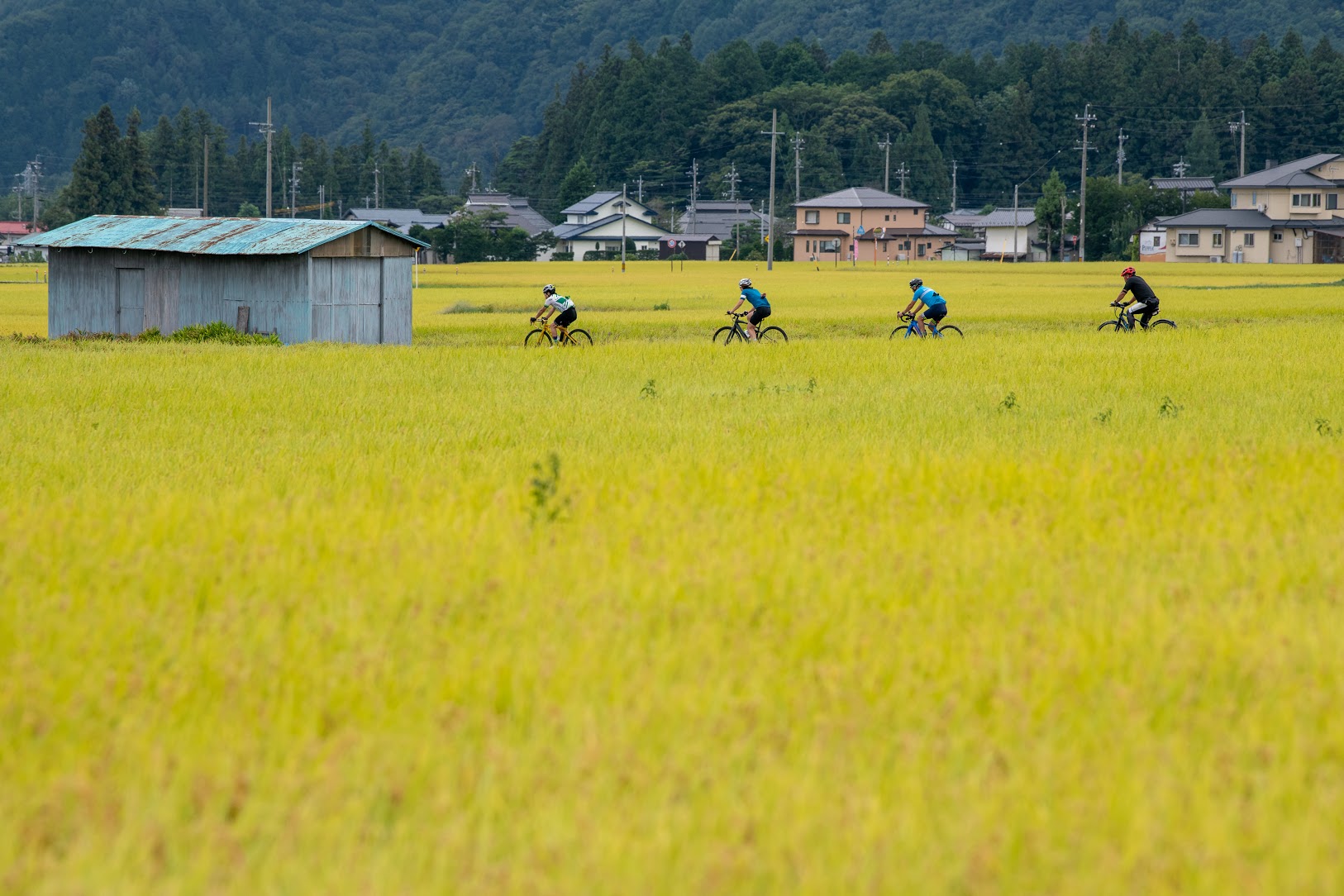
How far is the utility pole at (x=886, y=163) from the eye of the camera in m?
124

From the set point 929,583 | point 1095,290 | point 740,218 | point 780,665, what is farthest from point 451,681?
point 740,218

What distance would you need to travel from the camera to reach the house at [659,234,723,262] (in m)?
117

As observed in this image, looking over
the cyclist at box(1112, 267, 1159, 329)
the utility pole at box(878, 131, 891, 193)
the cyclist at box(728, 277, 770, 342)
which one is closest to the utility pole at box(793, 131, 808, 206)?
the utility pole at box(878, 131, 891, 193)

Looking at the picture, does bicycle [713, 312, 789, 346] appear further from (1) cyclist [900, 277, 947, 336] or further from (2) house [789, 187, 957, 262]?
(2) house [789, 187, 957, 262]

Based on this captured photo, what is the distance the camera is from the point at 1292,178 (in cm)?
9038

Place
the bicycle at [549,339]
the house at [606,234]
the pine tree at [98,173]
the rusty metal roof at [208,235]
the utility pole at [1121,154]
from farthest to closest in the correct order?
the utility pole at [1121,154] → the house at [606,234] → the pine tree at [98,173] → the rusty metal roof at [208,235] → the bicycle at [549,339]

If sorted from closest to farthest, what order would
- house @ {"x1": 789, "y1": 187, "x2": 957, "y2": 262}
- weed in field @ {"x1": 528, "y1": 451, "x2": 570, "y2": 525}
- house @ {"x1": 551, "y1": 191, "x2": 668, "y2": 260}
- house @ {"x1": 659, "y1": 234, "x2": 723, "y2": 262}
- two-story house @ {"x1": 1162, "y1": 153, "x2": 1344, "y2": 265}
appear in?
weed in field @ {"x1": 528, "y1": 451, "x2": 570, "y2": 525}, two-story house @ {"x1": 1162, "y1": 153, "x2": 1344, "y2": 265}, house @ {"x1": 789, "y1": 187, "x2": 957, "y2": 262}, house @ {"x1": 551, "y1": 191, "x2": 668, "y2": 260}, house @ {"x1": 659, "y1": 234, "x2": 723, "y2": 262}

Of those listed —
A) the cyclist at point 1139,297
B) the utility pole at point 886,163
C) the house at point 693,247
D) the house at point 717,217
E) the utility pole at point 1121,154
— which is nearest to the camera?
the cyclist at point 1139,297

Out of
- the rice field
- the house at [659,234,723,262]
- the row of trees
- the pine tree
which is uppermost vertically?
the row of trees

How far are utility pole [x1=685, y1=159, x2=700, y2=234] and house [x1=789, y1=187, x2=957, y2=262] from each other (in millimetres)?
14129

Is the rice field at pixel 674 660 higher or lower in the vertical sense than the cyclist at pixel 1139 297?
lower

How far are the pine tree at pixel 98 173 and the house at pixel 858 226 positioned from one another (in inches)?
1827

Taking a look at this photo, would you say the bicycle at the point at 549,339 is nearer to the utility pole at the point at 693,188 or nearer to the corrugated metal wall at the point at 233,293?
the corrugated metal wall at the point at 233,293

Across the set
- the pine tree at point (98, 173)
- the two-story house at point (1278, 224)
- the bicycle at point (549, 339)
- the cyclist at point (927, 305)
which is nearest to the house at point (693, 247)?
the two-story house at point (1278, 224)
